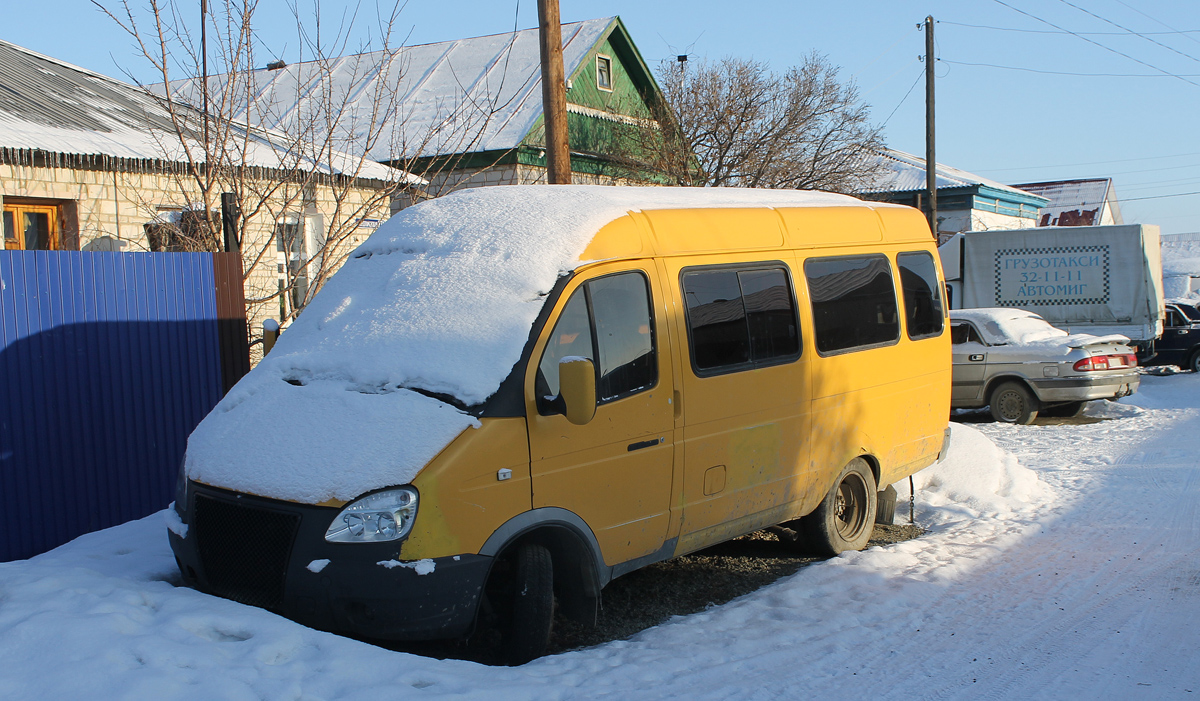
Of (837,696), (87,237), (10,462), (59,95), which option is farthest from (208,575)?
(59,95)

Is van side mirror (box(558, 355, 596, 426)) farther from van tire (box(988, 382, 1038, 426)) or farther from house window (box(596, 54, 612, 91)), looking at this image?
house window (box(596, 54, 612, 91))

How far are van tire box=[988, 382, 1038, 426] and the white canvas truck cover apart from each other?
665 centimetres

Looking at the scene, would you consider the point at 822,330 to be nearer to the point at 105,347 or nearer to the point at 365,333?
the point at 365,333

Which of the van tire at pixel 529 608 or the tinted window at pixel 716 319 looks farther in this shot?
the tinted window at pixel 716 319

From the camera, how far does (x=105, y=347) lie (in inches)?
267

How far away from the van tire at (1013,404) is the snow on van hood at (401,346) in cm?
958

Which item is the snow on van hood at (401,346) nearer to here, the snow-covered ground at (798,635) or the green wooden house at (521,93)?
the snow-covered ground at (798,635)

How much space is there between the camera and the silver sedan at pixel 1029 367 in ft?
42.8

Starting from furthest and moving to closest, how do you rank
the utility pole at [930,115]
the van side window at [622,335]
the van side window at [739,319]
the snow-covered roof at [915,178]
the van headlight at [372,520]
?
the snow-covered roof at [915,178] → the utility pole at [930,115] → the van side window at [739,319] → the van side window at [622,335] → the van headlight at [372,520]

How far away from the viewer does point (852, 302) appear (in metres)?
6.70

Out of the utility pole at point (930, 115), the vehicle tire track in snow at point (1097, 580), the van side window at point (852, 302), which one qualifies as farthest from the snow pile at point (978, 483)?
the utility pole at point (930, 115)

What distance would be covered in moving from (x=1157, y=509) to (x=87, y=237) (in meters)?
11.8

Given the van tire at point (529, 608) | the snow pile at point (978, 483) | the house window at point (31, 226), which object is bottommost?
the snow pile at point (978, 483)

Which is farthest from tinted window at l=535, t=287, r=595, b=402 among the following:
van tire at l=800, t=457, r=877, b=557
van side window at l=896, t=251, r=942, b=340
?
van side window at l=896, t=251, r=942, b=340
